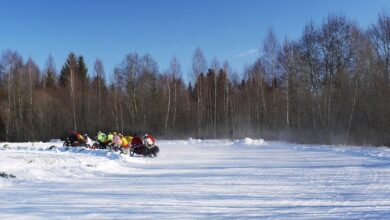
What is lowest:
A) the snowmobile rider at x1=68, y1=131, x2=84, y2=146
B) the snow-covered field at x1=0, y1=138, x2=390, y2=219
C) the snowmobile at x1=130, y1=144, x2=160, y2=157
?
the snow-covered field at x1=0, y1=138, x2=390, y2=219

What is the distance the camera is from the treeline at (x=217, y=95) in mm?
44562

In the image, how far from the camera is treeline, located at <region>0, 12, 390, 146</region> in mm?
Answer: 44562

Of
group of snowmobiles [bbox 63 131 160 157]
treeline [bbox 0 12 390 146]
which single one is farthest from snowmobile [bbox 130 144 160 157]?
treeline [bbox 0 12 390 146]

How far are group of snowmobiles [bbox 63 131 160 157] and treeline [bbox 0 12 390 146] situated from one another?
2006cm

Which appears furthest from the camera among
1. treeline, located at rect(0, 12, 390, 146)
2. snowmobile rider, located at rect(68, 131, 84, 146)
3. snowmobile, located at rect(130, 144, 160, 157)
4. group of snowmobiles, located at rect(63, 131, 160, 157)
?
treeline, located at rect(0, 12, 390, 146)

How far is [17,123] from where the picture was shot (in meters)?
61.8

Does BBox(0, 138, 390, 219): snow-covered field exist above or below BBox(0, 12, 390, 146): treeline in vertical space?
below

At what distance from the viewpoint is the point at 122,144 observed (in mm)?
30328

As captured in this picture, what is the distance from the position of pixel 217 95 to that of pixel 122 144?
35.7 m

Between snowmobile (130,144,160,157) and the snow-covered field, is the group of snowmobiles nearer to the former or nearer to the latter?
snowmobile (130,144,160,157)

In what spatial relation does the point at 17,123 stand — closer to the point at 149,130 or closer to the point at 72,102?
the point at 72,102

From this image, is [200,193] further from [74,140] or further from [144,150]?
[74,140]

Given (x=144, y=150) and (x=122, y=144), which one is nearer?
(x=144, y=150)


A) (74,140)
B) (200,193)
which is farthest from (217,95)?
(200,193)
